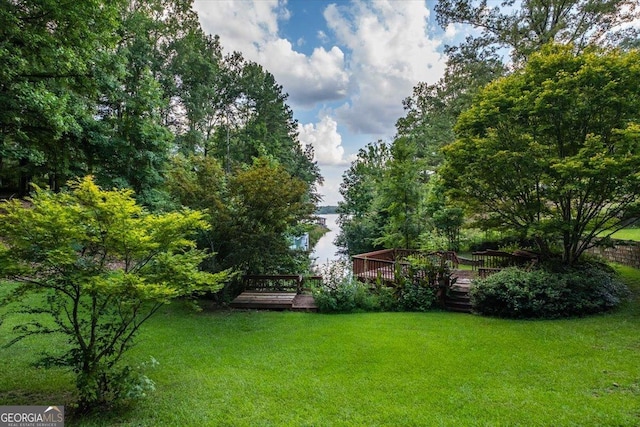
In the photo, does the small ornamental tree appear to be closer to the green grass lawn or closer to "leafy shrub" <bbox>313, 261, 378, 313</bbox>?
the green grass lawn

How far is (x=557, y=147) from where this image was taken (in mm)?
9070

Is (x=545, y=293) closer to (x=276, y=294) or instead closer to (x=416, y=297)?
(x=416, y=297)

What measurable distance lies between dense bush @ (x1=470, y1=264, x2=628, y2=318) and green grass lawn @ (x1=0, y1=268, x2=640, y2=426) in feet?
1.53

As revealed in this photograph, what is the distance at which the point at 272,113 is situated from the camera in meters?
28.5

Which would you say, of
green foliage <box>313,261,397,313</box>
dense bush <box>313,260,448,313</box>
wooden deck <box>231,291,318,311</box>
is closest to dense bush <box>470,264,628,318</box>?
dense bush <box>313,260,448,313</box>

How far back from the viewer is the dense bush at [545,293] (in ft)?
25.2

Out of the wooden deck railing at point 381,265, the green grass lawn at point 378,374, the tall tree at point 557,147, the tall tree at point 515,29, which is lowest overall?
the green grass lawn at point 378,374

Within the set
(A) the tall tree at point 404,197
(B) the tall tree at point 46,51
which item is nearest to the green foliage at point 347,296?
(A) the tall tree at point 404,197

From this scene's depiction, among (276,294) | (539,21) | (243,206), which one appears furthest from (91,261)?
(539,21)

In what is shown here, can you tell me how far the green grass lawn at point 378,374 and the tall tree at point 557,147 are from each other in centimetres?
297

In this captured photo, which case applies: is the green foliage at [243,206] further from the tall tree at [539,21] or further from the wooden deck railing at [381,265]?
the tall tree at [539,21]

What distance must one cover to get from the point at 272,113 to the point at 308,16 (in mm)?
16673

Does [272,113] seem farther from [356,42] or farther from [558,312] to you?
[558,312]

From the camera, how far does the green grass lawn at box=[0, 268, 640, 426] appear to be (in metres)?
3.63
